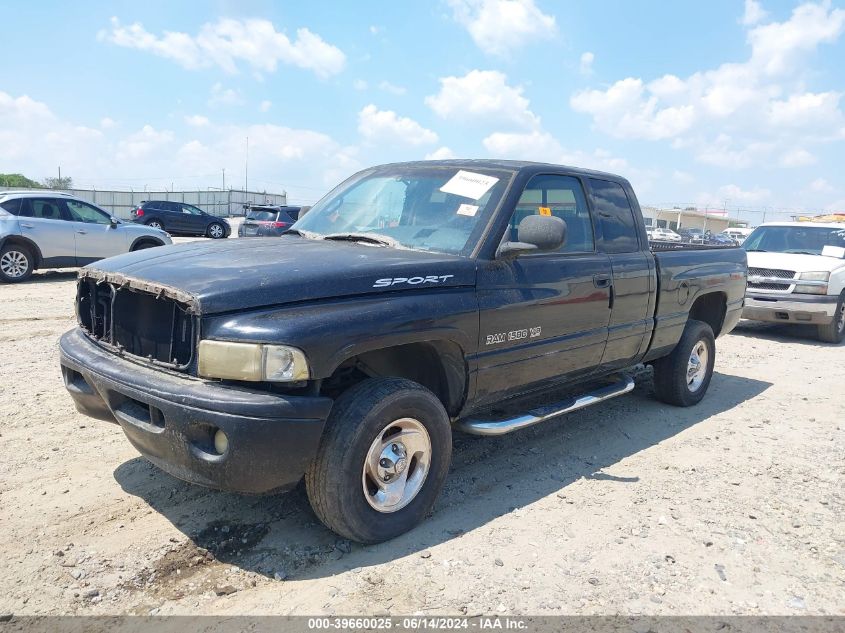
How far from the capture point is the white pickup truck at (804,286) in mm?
9430

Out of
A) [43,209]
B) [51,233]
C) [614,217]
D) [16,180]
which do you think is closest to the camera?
[614,217]

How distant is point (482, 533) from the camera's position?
11.2ft

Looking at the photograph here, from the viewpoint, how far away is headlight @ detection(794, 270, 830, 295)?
9.42 m

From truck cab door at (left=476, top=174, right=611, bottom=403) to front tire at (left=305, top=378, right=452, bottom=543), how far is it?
502 millimetres

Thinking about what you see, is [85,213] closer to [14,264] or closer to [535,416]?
[14,264]

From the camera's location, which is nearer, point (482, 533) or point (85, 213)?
point (482, 533)

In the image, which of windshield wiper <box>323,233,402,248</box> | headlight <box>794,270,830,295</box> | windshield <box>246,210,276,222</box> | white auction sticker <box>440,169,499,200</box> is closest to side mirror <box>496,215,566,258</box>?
white auction sticker <box>440,169,499,200</box>

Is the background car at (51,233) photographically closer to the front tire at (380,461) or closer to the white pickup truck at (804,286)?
the front tire at (380,461)

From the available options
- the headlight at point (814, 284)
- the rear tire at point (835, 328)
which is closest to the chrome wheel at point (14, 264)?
the headlight at point (814, 284)

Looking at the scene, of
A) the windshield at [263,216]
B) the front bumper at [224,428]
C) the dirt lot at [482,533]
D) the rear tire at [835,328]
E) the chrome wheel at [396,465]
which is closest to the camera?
the front bumper at [224,428]

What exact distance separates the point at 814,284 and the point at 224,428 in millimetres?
9408

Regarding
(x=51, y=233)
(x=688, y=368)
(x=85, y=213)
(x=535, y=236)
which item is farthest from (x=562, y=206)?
(x=85, y=213)

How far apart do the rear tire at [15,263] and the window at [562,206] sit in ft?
35.5

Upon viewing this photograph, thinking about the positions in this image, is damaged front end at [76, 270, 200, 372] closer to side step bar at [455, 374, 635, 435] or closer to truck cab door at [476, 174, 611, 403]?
truck cab door at [476, 174, 611, 403]
